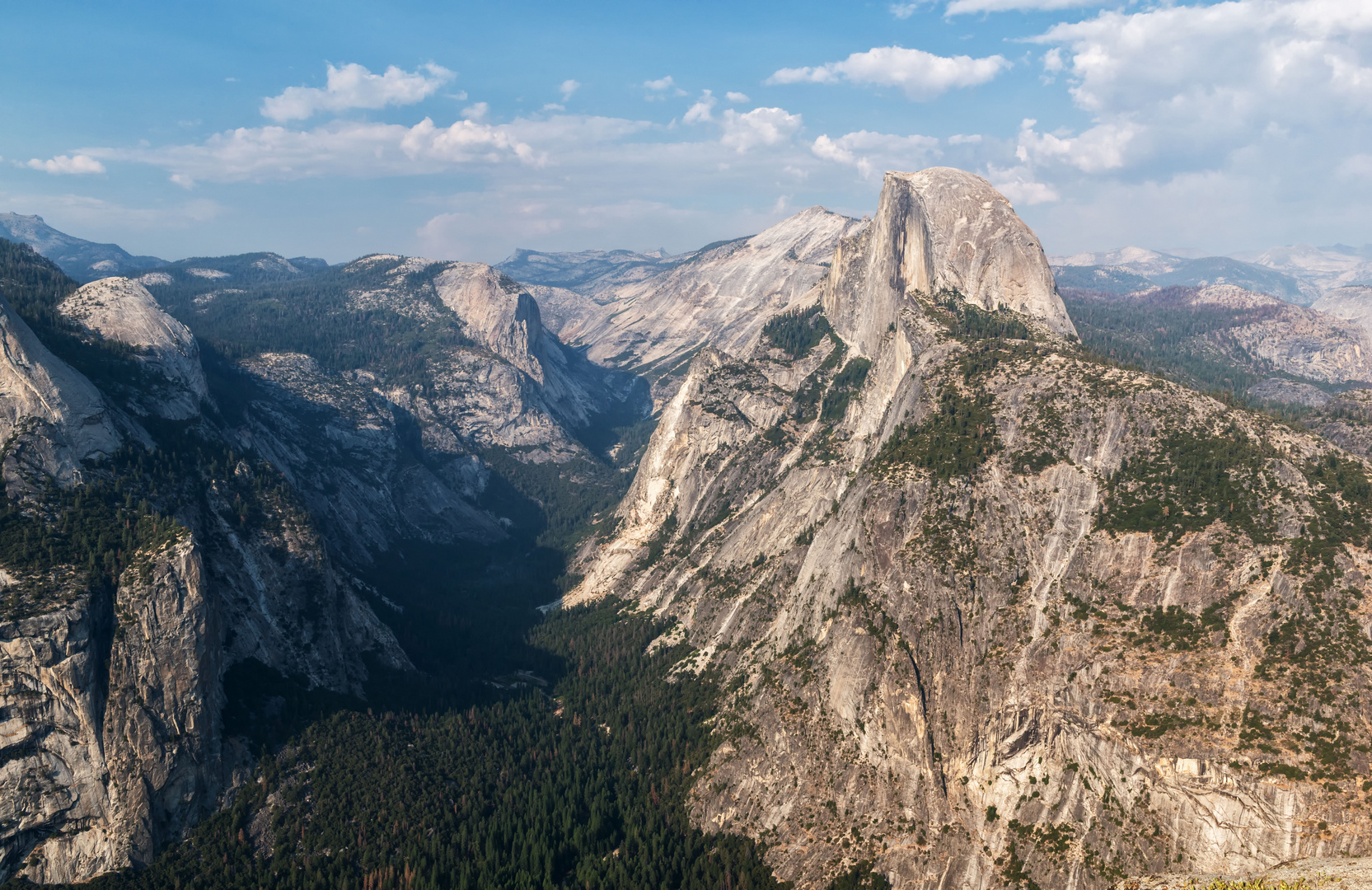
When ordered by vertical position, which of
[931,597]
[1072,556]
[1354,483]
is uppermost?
[1354,483]

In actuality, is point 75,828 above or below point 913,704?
below

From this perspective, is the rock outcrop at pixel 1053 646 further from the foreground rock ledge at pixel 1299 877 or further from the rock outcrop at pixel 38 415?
the rock outcrop at pixel 38 415

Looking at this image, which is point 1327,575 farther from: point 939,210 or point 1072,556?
point 939,210

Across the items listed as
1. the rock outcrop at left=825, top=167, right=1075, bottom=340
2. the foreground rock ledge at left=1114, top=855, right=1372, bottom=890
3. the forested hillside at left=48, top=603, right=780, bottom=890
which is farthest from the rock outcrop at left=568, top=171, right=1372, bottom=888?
the rock outcrop at left=825, top=167, right=1075, bottom=340

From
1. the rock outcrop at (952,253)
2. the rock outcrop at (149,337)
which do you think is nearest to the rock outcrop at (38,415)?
the rock outcrop at (149,337)

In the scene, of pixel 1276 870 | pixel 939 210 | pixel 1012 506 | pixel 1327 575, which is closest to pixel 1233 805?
pixel 1276 870

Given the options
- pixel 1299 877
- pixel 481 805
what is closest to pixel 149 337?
pixel 481 805

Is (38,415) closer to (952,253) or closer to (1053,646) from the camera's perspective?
(1053,646)
